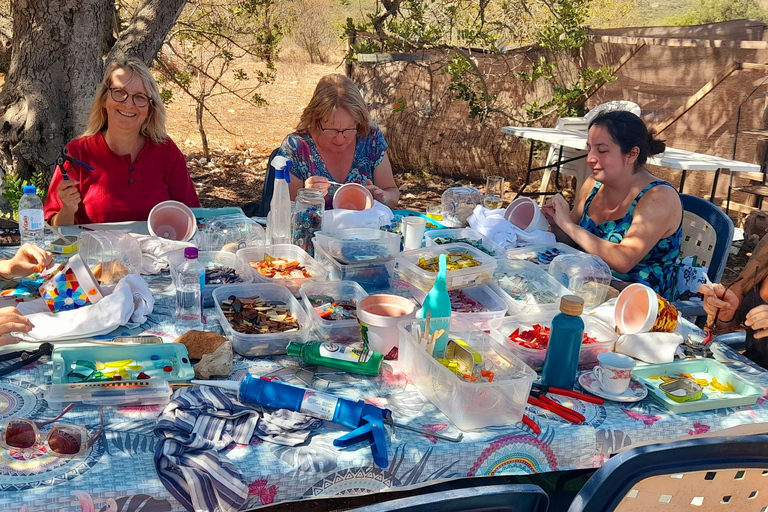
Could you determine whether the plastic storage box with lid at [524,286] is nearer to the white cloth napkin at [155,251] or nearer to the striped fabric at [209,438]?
the striped fabric at [209,438]

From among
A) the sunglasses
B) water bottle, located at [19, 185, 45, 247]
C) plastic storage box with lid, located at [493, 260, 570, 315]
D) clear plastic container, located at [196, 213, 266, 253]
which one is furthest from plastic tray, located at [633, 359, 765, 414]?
water bottle, located at [19, 185, 45, 247]

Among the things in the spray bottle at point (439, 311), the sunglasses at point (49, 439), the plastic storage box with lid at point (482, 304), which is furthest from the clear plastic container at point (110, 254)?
the spray bottle at point (439, 311)

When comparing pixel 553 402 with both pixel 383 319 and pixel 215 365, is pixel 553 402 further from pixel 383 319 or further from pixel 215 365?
pixel 215 365

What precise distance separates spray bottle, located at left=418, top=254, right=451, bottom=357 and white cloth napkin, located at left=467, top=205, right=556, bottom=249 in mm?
1082

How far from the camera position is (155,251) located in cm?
261

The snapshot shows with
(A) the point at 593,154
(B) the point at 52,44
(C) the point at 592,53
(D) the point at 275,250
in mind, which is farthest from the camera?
(C) the point at 592,53

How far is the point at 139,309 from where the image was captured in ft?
6.98

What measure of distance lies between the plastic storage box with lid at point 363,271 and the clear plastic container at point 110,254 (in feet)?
2.19

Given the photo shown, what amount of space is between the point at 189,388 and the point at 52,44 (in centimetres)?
410

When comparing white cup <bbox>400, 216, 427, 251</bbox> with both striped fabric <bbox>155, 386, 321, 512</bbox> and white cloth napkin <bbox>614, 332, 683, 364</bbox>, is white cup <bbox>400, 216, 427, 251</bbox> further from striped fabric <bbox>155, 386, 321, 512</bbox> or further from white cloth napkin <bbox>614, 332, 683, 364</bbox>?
striped fabric <bbox>155, 386, 321, 512</bbox>

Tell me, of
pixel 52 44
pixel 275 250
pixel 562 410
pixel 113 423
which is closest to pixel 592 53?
pixel 52 44

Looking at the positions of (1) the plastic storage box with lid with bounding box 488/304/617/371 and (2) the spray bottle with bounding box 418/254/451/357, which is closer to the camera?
(2) the spray bottle with bounding box 418/254/451/357

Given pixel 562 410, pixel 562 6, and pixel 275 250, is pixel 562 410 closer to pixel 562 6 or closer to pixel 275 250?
pixel 275 250

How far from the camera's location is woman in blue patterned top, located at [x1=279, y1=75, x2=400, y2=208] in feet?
12.3
